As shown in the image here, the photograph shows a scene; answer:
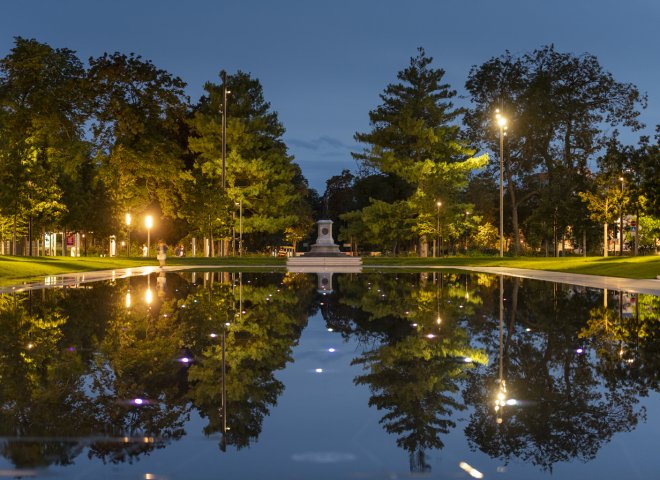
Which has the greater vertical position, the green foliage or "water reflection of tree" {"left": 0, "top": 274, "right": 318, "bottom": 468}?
the green foliage

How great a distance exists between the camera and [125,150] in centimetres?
4300

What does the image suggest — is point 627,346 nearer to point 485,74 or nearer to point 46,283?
point 46,283

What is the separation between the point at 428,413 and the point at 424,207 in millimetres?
56469

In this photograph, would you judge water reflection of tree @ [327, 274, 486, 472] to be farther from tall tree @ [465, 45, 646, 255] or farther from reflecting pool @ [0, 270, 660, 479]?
tall tree @ [465, 45, 646, 255]

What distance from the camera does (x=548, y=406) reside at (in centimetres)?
652

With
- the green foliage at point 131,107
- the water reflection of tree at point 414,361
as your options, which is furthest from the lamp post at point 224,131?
the water reflection of tree at point 414,361

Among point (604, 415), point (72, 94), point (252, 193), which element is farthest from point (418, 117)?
point (604, 415)

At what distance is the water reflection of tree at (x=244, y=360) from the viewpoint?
20.1 ft

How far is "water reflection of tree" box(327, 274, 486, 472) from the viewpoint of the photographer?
594 centimetres

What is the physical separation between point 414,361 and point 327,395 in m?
2.06

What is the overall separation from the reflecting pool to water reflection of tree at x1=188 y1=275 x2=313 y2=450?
0.04 metres

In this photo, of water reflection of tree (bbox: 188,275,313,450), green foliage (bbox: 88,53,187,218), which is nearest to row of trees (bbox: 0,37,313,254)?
green foliage (bbox: 88,53,187,218)

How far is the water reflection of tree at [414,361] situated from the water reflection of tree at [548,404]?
320mm

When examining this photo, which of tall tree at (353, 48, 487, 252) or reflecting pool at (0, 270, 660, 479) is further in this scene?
tall tree at (353, 48, 487, 252)
